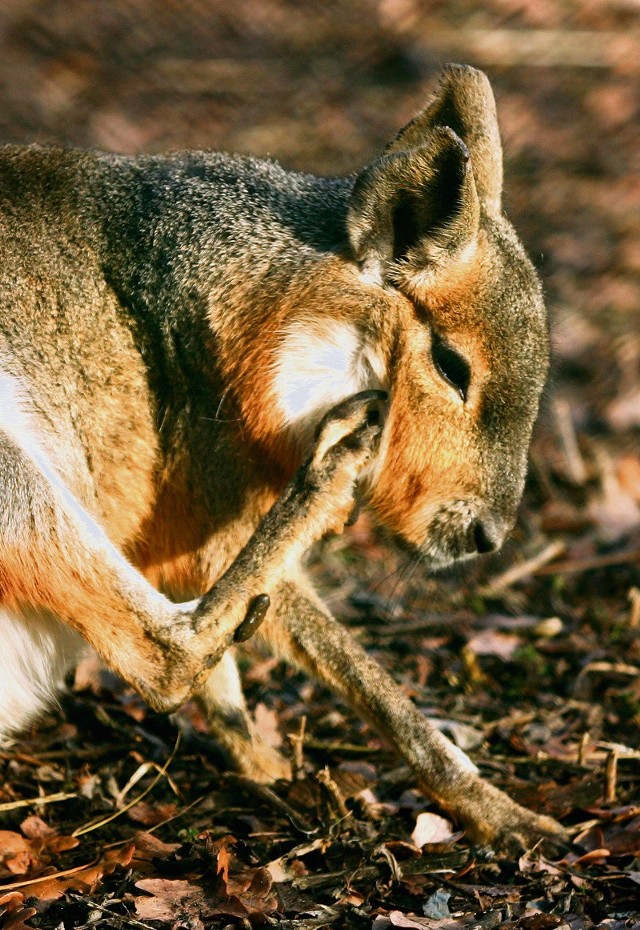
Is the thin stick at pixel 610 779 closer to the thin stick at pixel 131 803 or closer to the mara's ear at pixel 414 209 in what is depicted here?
the thin stick at pixel 131 803

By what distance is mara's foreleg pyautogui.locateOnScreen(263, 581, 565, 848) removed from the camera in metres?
3.63

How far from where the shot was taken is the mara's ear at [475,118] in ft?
12.6

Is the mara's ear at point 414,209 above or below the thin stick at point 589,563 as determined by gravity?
above

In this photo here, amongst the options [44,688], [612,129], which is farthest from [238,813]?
[612,129]

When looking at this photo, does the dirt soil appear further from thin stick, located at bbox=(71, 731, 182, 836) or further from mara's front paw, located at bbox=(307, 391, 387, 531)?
mara's front paw, located at bbox=(307, 391, 387, 531)

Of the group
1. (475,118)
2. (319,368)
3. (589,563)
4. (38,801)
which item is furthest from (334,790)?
(589,563)

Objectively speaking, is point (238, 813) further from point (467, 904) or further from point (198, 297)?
point (198, 297)

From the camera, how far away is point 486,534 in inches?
143

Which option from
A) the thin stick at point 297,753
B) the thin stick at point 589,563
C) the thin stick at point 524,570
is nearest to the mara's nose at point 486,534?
the thin stick at point 297,753

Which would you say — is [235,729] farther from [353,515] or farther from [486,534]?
[486,534]

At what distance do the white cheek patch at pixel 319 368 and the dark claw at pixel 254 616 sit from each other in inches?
19.6

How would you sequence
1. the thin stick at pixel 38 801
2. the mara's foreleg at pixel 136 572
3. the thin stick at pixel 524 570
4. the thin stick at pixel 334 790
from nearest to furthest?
the mara's foreleg at pixel 136 572, the thin stick at pixel 334 790, the thin stick at pixel 38 801, the thin stick at pixel 524 570

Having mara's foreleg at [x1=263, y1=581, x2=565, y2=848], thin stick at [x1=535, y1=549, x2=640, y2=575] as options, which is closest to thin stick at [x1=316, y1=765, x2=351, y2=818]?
mara's foreleg at [x1=263, y1=581, x2=565, y2=848]

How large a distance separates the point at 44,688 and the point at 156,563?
1.65ft
